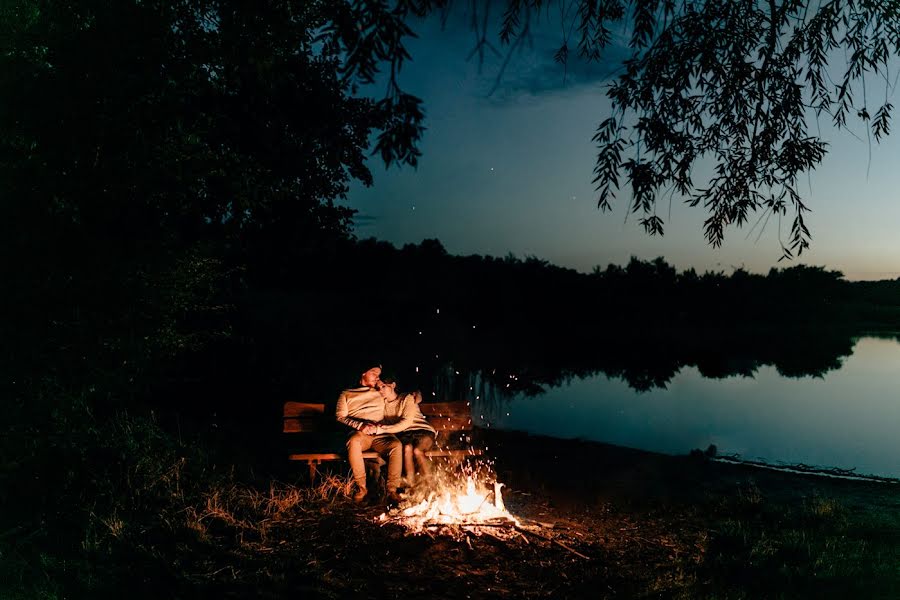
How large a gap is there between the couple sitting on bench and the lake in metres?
8.25

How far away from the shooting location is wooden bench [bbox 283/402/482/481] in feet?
24.9

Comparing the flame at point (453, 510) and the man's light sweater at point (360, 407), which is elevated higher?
the man's light sweater at point (360, 407)

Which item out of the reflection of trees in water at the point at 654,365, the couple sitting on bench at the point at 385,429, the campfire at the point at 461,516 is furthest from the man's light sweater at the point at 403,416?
the reflection of trees in water at the point at 654,365

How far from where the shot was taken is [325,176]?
1498cm

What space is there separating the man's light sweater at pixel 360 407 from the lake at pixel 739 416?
8364mm

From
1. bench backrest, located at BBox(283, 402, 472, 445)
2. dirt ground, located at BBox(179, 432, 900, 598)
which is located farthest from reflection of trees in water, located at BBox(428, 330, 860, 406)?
dirt ground, located at BBox(179, 432, 900, 598)

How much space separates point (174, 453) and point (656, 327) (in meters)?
46.7

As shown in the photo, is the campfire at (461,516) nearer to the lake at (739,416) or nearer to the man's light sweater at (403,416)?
the man's light sweater at (403,416)

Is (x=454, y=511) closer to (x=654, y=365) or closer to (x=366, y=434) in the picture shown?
(x=366, y=434)

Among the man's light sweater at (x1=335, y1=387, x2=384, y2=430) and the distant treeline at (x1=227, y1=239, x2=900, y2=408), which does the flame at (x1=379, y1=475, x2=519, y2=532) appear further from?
the distant treeline at (x1=227, y1=239, x2=900, y2=408)

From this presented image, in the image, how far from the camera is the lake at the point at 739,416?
661 inches

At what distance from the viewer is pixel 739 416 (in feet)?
71.8

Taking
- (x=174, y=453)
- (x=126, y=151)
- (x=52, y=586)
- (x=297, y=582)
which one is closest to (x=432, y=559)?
(x=297, y=582)

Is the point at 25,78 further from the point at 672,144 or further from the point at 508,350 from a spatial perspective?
the point at 508,350
